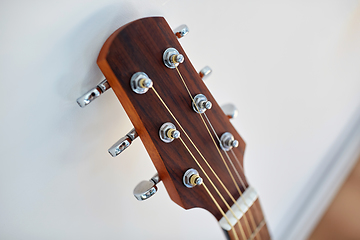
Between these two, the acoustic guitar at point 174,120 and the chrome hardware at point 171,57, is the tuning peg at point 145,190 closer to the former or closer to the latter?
the acoustic guitar at point 174,120

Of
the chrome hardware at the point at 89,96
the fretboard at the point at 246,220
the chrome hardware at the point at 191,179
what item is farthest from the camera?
the fretboard at the point at 246,220

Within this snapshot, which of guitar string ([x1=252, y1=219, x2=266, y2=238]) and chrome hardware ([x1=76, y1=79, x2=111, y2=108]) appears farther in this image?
guitar string ([x1=252, y1=219, x2=266, y2=238])

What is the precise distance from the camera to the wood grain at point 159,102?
389mm

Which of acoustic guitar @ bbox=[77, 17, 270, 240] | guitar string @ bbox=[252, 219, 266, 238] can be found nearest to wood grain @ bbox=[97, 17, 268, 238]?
acoustic guitar @ bbox=[77, 17, 270, 240]

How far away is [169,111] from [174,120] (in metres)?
0.02

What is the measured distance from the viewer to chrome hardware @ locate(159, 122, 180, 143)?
1.43ft

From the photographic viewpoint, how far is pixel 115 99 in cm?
47

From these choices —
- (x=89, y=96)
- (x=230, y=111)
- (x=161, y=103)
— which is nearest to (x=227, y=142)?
(x=230, y=111)

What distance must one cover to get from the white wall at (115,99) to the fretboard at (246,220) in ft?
0.45

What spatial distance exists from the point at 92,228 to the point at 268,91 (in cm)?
54

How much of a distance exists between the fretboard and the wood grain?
6 centimetres

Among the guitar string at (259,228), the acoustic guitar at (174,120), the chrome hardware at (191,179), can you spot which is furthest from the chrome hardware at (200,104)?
the guitar string at (259,228)

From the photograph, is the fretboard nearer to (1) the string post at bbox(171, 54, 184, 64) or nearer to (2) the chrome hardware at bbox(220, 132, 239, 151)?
(2) the chrome hardware at bbox(220, 132, 239, 151)

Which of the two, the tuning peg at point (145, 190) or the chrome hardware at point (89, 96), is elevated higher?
the chrome hardware at point (89, 96)
